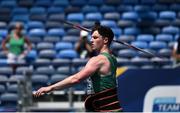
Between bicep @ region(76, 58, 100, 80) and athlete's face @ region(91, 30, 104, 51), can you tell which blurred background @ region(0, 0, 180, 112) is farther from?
bicep @ region(76, 58, 100, 80)

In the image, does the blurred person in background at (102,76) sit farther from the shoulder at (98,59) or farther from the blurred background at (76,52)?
the blurred background at (76,52)

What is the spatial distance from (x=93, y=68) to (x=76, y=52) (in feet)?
29.7

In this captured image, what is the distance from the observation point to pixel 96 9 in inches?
688

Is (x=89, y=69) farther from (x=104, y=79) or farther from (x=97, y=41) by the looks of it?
(x=97, y=41)

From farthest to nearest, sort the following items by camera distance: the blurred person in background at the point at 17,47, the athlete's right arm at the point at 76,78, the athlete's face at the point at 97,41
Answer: the blurred person in background at the point at 17,47
the athlete's face at the point at 97,41
the athlete's right arm at the point at 76,78

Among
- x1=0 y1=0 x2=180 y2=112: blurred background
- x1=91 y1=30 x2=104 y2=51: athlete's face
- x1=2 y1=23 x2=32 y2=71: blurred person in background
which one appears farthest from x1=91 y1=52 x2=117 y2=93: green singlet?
x1=2 y1=23 x2=32 y2=71: blurred person in background

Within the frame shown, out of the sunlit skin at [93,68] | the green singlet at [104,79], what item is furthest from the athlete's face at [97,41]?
the green singlet at [104,79]

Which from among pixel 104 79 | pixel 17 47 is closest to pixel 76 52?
pixel 17 47

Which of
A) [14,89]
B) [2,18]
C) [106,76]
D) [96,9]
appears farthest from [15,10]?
[106,76]

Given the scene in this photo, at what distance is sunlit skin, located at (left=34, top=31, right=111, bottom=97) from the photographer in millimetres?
5879

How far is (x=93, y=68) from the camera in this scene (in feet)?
20.0

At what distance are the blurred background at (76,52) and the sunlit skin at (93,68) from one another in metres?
3.71

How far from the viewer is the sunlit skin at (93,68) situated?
588cm

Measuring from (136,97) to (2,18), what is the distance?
346 inches
